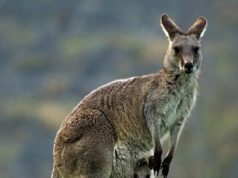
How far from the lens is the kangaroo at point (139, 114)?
1428 cm

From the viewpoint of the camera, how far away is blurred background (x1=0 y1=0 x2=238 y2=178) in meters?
52.6

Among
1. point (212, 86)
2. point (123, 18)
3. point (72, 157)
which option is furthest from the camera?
point (123, 18)

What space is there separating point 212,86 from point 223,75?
180 centimetres

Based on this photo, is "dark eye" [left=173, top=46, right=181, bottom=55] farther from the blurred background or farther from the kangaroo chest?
the blurred background

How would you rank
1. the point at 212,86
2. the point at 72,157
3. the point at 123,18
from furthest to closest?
the point at 123,18, the point at 212,86, the point at 72,157

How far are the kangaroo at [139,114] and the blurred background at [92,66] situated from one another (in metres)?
30.5

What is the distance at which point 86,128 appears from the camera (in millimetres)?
14297

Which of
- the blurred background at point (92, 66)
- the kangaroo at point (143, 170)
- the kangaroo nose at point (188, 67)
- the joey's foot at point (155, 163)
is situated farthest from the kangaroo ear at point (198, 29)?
the blurred background at point (92, 66)

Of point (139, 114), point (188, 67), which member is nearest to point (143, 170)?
point (139, 114)

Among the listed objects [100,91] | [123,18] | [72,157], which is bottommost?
[72,157]

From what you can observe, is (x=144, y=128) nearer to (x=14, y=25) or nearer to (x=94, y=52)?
(x=94, y=52)

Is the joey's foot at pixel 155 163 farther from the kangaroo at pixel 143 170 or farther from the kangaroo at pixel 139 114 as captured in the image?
the kangaroo at pixel 143 170

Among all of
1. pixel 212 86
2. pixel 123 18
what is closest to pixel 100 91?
pixel 212 86

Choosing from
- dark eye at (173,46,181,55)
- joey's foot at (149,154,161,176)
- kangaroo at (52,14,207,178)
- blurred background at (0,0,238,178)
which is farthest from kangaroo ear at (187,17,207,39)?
blurred background at (0,0,238,178)
